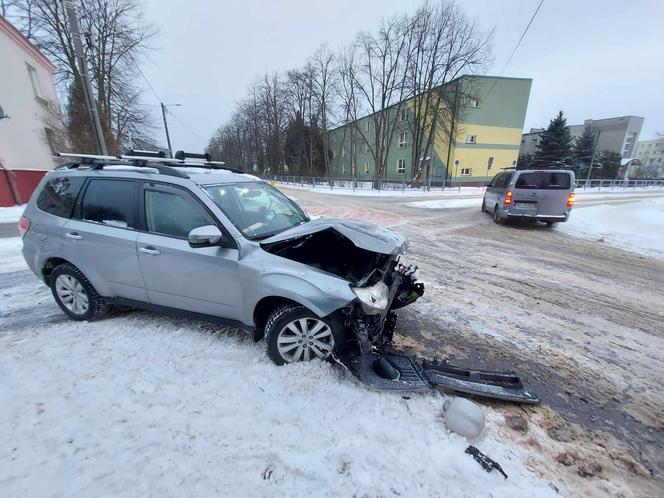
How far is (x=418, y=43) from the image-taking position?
29.6 meters

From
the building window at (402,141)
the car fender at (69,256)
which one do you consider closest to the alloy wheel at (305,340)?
the car fender at (69,256)

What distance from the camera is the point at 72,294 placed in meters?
3.65

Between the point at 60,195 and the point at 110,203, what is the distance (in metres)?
0.88

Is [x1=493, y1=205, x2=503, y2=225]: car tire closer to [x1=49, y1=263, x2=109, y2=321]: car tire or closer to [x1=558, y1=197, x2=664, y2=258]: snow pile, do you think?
[x1=558, y1=197, x2=664, y2=258]: snow pile

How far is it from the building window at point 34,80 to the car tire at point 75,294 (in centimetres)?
1833

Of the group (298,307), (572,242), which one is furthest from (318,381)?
(572,242)

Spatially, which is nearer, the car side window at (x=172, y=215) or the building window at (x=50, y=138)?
the car side window at (x=172, y=215)

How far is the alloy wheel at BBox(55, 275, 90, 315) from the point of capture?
3594mm

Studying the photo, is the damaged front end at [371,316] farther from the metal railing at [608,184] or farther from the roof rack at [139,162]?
the metal railing at [608,184]

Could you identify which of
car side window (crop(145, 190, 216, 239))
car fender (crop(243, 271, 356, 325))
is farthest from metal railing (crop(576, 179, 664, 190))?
car side window (crop(145, 190, 216, 239))

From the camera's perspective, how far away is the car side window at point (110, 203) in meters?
3.26

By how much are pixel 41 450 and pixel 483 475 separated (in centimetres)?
291

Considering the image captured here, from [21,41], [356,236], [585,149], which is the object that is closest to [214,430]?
[356,236]

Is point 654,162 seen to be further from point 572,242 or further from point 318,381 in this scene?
point 318,381
